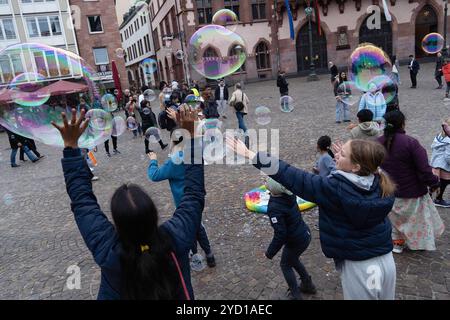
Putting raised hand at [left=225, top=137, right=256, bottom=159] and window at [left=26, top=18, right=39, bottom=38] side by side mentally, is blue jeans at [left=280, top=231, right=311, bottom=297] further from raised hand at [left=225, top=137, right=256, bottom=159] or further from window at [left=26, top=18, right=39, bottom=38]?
window at [left=26, top=18, right=39, bottom=38]

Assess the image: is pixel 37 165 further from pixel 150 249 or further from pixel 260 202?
pixel 150 249

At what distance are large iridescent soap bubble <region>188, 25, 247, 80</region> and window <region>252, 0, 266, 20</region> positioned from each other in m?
25.3

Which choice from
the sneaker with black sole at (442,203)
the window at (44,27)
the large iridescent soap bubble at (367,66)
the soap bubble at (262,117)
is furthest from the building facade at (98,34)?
the sneaker with black sole at (442,203)

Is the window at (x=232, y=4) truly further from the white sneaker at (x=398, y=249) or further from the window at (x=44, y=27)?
the white sneaker at (x=398, y=249)

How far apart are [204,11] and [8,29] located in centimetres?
1575

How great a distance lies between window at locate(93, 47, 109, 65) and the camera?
3163 cm

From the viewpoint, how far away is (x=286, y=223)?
335 centimetres

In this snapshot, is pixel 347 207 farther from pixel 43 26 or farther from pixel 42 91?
pixel 43 26

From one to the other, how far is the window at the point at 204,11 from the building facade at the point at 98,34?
7.64 meters

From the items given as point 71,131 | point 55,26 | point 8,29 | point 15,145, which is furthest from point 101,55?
point 71,131

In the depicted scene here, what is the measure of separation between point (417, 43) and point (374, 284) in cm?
3354

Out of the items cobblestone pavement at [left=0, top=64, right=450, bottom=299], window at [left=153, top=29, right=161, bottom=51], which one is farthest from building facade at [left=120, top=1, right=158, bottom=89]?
cobblestone pavement at [left=0, top=64, right=450, bottom=299]

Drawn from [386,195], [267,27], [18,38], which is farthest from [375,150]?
[18,38]

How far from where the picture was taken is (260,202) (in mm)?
5680
